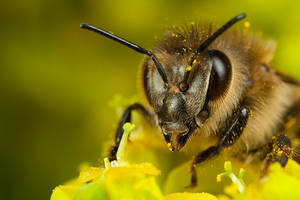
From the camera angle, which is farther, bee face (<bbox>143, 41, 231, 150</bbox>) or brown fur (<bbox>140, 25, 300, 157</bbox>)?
brown fur (<bbox>140, 25, 300, 157</bbox>)

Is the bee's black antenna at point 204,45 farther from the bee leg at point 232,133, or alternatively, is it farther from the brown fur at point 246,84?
the bee leg at point 232,133

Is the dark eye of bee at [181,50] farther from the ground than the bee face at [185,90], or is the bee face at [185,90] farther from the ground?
the dark eye of bee at [181,50]

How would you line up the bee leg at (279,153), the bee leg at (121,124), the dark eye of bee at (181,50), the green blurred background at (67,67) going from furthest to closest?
the green blurred background at (67,67) < the bee leg at (121,124) < the dark eye of bee at (181,50) < the bee leg at (279,153)

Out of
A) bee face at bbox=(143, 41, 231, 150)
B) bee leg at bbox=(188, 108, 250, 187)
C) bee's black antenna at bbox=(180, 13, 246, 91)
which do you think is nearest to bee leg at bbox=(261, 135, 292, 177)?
bee leg at bbox=(188, 108, 250, 187)

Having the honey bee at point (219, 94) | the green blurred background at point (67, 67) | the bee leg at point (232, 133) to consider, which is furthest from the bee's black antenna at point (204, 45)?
the green blurred background at point (67, 67)

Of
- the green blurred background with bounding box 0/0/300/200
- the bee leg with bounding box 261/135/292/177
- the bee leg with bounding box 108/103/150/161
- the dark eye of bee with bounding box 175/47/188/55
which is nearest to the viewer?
the bee leg with bounding box 261/135/292/177

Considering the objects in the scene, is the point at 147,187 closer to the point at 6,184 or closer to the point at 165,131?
the point at 165,131

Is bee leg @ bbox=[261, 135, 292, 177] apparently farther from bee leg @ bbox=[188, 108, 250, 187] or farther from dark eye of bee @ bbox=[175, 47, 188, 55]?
dark eye of bee @ bbox=[175, 47, 188, 55]
